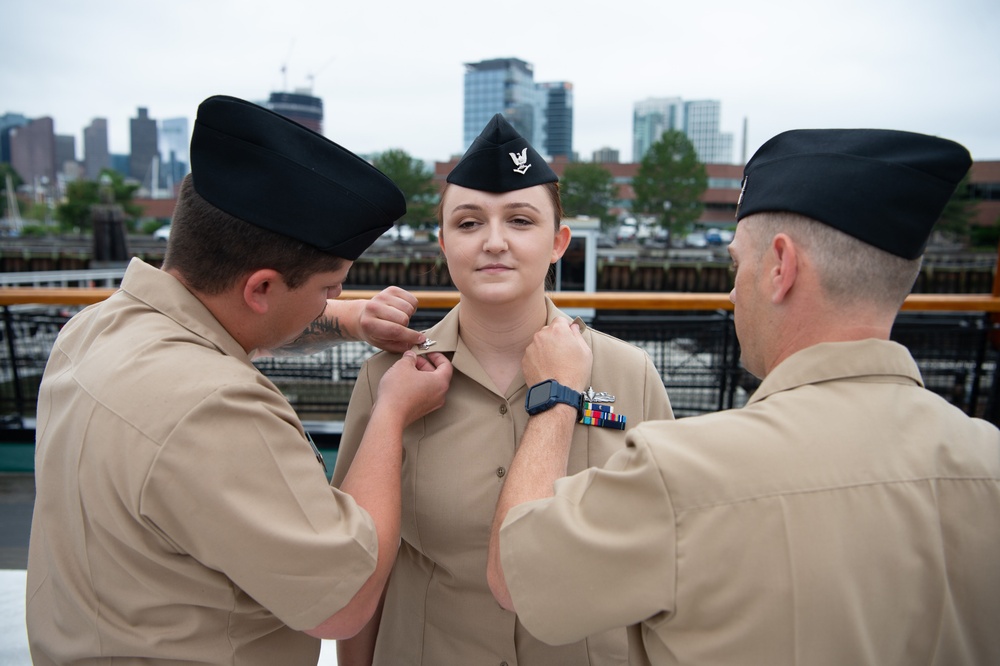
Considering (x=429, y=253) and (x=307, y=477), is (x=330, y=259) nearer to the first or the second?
(x=307, y=477)

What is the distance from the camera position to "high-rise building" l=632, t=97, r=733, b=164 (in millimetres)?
155500

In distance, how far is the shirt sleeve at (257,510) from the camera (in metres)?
1.16

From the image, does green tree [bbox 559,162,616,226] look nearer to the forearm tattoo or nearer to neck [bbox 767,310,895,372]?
the forearm tattoo

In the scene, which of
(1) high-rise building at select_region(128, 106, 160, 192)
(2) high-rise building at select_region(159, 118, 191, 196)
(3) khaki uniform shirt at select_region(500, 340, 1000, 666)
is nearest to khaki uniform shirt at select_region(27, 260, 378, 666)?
(3) khaki uniform shirt at select_region(500, 340, 1000, 666)

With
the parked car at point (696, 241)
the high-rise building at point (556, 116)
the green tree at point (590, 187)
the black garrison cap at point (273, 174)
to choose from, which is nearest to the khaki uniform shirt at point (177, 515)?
the black garrison cap at point (273, 174)

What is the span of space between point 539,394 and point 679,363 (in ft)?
12.2

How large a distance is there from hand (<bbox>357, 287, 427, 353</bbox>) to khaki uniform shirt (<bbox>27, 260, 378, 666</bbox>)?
0.60m

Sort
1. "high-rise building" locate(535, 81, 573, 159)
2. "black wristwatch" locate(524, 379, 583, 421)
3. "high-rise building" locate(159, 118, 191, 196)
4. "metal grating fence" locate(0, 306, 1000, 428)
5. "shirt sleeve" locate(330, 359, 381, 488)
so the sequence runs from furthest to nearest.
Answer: "high-rise building" locate(159, 118, 191, 196) → "high-rise building" locate(535, 81, 573, 159) → "metal grating fence" locate(0, 306, 1000, 428) → "shirt sleeve" locate(330, 359, 381, 488) → "black wristwatch" locate(524, 379, 583, 421)

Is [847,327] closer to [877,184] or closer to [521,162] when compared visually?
[877,184]

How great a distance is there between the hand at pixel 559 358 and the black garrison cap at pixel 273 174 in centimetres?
58

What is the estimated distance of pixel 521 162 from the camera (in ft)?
5.88

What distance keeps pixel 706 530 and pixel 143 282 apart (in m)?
1.19

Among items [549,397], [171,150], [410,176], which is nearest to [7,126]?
[171,150]

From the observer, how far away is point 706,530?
1.05 metres
